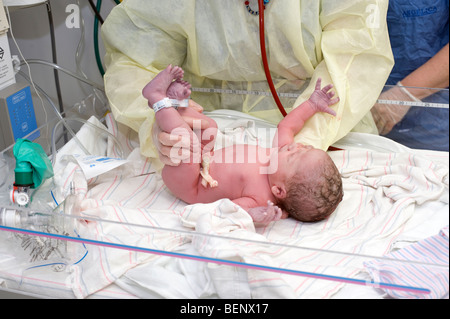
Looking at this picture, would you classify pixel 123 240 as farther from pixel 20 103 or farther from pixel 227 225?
pixel 20 103

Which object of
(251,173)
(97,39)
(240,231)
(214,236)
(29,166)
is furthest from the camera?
(97,39)

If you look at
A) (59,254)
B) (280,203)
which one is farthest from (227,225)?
(59,254)

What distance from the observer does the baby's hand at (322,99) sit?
4.76 feet

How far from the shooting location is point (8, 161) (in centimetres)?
137

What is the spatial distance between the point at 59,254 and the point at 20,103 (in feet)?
1.97

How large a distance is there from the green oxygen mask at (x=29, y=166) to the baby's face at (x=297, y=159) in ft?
1.96

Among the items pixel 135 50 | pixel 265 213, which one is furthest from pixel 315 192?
pixel 135 50

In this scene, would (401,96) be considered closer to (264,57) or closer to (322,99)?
(322,99)

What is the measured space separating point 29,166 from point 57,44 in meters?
0.68

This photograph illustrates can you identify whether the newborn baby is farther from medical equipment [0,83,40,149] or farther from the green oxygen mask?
medical equipment [0,83,40,149]

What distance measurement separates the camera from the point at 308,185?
129 centimetres

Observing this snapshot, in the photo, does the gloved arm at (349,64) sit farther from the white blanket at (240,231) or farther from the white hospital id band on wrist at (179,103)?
the white hospital id band on wrist at (179,103)

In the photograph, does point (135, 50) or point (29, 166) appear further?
point (135, 50)

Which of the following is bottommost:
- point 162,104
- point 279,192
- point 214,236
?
point 279,192
